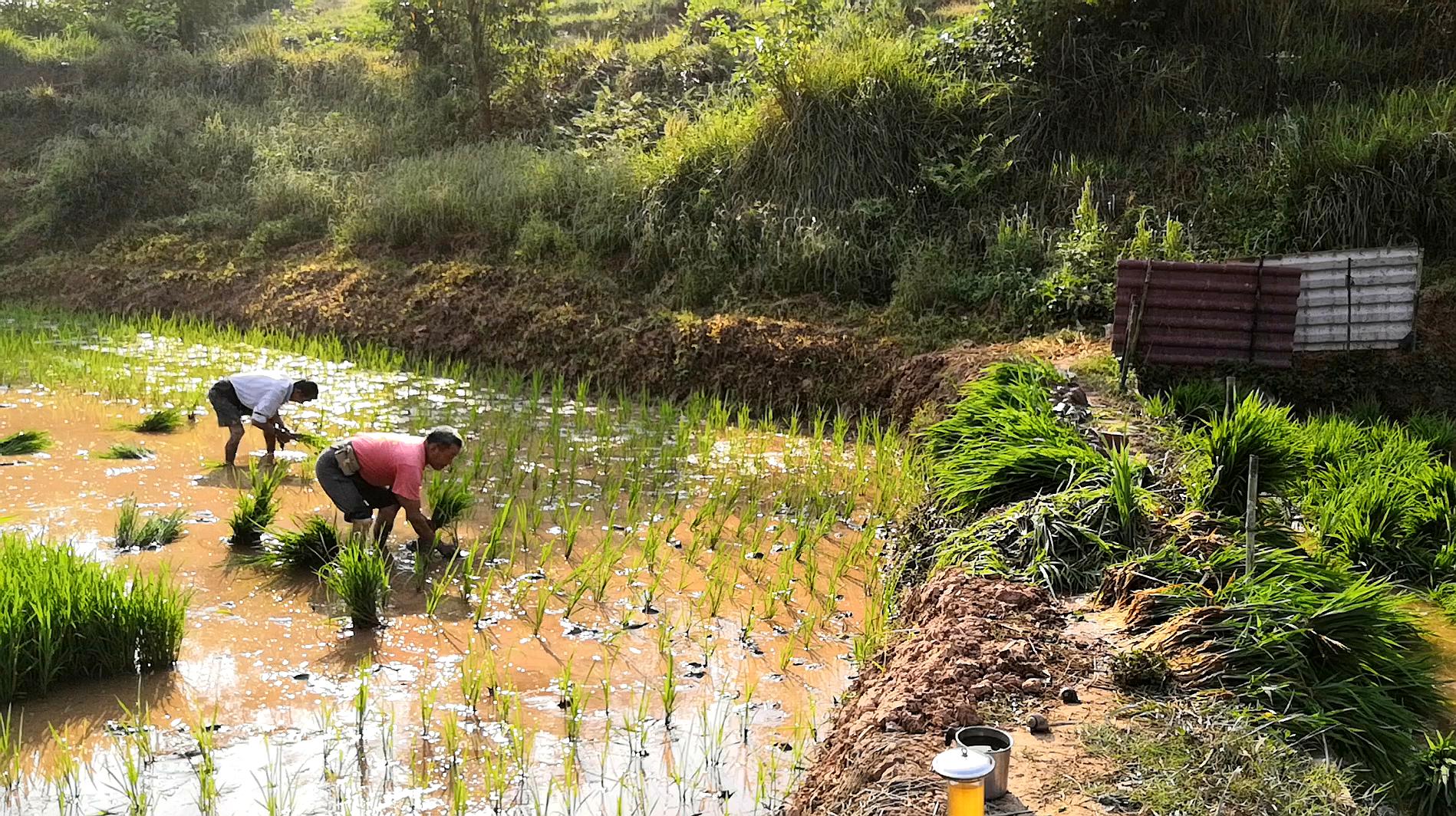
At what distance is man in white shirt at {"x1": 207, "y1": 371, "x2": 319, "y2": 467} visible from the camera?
21.9 feet

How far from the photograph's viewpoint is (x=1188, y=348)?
7.76 metres

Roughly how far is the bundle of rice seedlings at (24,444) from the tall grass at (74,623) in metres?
3.07

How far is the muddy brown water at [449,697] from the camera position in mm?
3400

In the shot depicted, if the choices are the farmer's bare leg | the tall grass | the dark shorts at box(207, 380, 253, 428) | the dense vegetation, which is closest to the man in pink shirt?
the tall grass

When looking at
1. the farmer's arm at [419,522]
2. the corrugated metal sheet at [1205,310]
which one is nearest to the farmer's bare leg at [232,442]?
the farmer's arm at [419,522]

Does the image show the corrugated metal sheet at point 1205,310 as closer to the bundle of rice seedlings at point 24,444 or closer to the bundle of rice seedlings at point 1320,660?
the bundle of rice seedlings at point 1320,660

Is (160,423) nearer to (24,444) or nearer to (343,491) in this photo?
(24,444)

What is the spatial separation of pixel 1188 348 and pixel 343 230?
993cm

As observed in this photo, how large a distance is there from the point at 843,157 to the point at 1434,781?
909 centimetres

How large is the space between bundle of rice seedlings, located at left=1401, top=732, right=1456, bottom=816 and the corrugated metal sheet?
15.9 ft

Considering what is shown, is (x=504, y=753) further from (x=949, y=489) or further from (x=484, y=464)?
(x=484, y=464)

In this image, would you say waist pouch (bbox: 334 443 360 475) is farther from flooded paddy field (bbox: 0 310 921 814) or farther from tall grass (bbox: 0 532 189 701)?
tall grass (bbox: 0 532 189 701)

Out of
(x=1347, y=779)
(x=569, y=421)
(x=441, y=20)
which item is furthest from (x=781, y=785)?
(x=441, y=20)

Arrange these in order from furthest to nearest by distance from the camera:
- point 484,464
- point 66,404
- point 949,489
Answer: point 66,404, point 484,464, point 949,489
